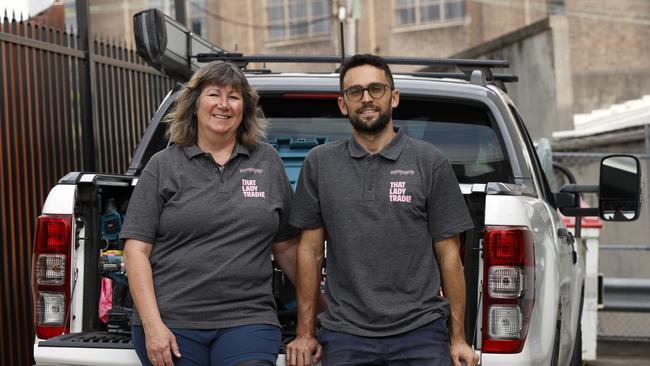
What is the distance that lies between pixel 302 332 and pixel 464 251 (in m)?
0.70

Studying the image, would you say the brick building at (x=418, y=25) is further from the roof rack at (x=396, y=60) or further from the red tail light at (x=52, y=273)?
the red tail light at (x=52, y=273)

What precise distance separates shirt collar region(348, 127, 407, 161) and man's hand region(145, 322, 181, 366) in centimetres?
87

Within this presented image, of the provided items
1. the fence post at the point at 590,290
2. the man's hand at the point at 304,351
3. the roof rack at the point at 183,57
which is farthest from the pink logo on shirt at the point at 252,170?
the fence post at the point at 590,290

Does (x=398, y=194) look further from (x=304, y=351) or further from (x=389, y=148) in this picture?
(x=304, y=351)

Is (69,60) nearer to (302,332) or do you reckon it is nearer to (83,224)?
(83,224)

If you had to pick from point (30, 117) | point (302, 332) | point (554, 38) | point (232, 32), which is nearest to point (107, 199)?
point (302, 332)

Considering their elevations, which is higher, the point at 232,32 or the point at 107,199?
the point at 232,32

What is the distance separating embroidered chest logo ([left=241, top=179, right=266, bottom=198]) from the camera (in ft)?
13.1

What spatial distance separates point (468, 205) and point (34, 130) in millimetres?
3864

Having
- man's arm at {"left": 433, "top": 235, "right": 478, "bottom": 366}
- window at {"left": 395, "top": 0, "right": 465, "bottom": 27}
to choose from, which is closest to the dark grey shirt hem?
man's arm at {"left": 433, "top": 235, "right": 478, "bottom": 366}

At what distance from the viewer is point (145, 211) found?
393 centimetres

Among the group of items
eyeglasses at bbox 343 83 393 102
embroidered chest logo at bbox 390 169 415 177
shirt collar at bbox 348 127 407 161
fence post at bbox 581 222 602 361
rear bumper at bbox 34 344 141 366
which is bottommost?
fence post at bbox 581 222 602 361

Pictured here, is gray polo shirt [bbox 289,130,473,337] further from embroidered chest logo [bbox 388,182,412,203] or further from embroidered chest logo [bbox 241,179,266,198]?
embroidered chest logo [bbox 241,179,266,198]

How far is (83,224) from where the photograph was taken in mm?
4410
